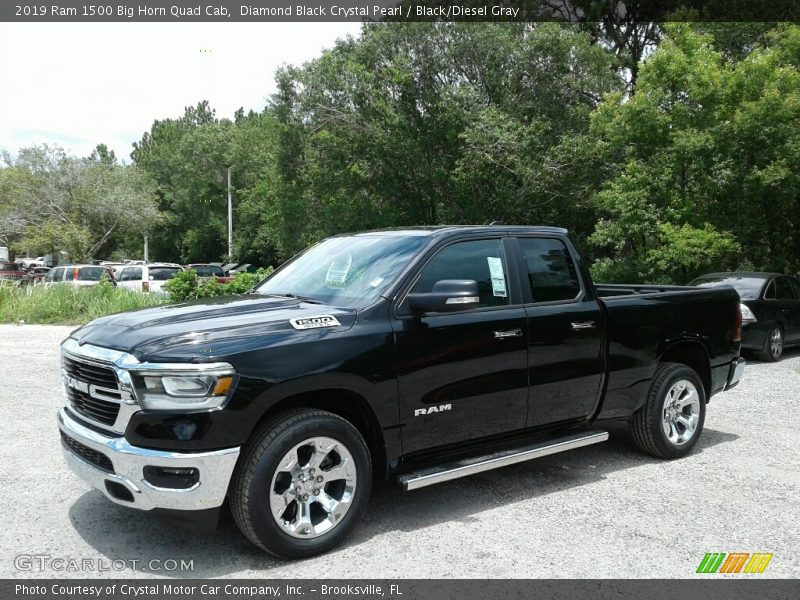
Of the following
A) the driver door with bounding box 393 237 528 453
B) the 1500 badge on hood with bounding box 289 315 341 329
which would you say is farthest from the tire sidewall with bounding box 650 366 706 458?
the 1500 badge on hood with bounding box 289 315 341 329

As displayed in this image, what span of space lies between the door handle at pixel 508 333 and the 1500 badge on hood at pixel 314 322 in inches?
48.8

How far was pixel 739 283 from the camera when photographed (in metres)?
12.3

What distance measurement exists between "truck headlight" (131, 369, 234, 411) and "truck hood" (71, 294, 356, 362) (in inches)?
3.8

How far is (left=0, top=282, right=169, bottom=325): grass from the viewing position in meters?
17.8

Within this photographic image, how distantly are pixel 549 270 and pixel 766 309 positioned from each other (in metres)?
8.05

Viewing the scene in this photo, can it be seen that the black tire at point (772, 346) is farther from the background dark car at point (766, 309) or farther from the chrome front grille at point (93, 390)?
the chrome front grille at point (93, 390)

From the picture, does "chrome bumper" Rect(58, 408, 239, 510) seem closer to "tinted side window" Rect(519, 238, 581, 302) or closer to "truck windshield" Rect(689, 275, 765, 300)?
"tinted side window" Rect(519, 238, 581, 302)

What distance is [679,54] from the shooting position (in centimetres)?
1702

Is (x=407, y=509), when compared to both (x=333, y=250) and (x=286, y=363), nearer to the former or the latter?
(x=286, y=363)

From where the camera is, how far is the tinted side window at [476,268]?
4867 mm

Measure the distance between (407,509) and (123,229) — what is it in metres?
47.5

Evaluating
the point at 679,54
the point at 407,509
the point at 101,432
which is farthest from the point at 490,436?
the point at 679,54

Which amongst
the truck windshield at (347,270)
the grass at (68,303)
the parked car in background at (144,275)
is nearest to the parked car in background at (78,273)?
the parked car in background at (144,275)

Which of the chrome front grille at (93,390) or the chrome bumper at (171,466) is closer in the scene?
the chrome bumper at (171,466)
